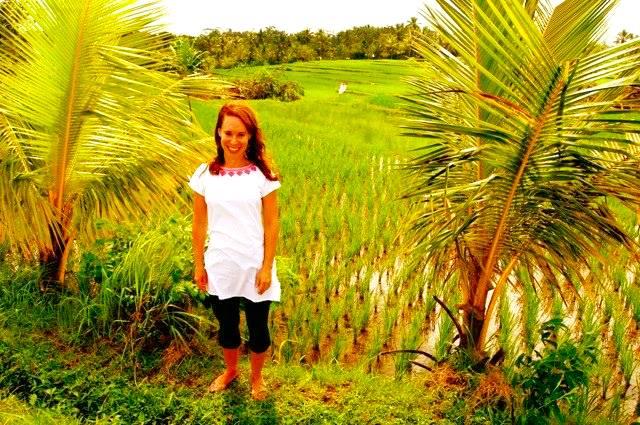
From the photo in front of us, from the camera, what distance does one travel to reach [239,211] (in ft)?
7.67

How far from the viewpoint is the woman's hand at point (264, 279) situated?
7.82 feet

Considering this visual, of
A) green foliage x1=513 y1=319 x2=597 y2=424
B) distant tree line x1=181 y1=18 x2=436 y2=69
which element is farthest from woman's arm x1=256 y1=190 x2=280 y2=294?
distant tree line x1=181 y1=18 x2=436 y2=69

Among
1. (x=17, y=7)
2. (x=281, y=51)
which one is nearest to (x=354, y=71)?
(x=281, y=51)

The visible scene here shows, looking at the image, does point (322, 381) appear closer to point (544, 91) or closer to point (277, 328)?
point (277, 328)

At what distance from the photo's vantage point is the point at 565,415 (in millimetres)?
2668

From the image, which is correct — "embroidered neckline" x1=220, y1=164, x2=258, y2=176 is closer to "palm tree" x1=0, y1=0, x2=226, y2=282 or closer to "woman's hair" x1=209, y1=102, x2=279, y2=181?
"woman's hair" x1=209, y1=102, x2=279, y2=181

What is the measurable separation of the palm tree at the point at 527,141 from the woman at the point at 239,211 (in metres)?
0.59

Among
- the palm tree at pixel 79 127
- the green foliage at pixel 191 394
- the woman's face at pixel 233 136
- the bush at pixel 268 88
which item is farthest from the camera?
the bush at pixel 268 88

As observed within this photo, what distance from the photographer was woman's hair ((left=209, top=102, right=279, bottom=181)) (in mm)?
2293

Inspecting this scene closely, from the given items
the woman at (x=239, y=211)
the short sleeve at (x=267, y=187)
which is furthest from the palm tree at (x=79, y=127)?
the short sleeve at (x=267, y=187)

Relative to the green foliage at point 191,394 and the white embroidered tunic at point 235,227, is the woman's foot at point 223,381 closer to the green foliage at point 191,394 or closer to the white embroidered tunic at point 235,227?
the green foliage at point 191,394

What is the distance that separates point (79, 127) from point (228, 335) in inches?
53.6

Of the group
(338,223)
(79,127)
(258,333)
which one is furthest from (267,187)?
(338,223)

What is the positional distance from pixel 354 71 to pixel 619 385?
3061 cm
